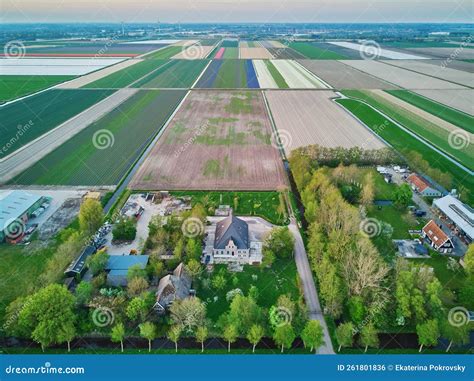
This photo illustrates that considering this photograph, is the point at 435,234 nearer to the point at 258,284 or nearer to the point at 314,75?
the point at 258,284

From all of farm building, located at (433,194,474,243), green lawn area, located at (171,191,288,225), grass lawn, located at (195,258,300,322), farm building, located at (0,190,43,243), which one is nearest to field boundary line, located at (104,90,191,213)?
green lawn area, located at (171,191,288,225)

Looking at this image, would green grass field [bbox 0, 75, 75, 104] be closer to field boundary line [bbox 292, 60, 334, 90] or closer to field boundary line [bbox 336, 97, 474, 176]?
field boundary line [bbox 292, 60, 334, 90]

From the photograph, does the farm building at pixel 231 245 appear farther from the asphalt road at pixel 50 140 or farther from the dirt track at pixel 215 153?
the asphalt road at pixel 50 140

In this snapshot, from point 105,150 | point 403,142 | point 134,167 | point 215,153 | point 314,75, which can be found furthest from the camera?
point 314,75

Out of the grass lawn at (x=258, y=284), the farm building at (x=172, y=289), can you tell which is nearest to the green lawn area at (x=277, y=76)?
the grass lawn at (x=258, y=284)

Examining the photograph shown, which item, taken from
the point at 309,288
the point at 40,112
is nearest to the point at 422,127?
the point at 309,288

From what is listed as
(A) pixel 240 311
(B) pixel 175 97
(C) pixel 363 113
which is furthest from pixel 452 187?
(B) pixel 175 97

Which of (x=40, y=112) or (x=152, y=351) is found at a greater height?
(x=40, y=112)
